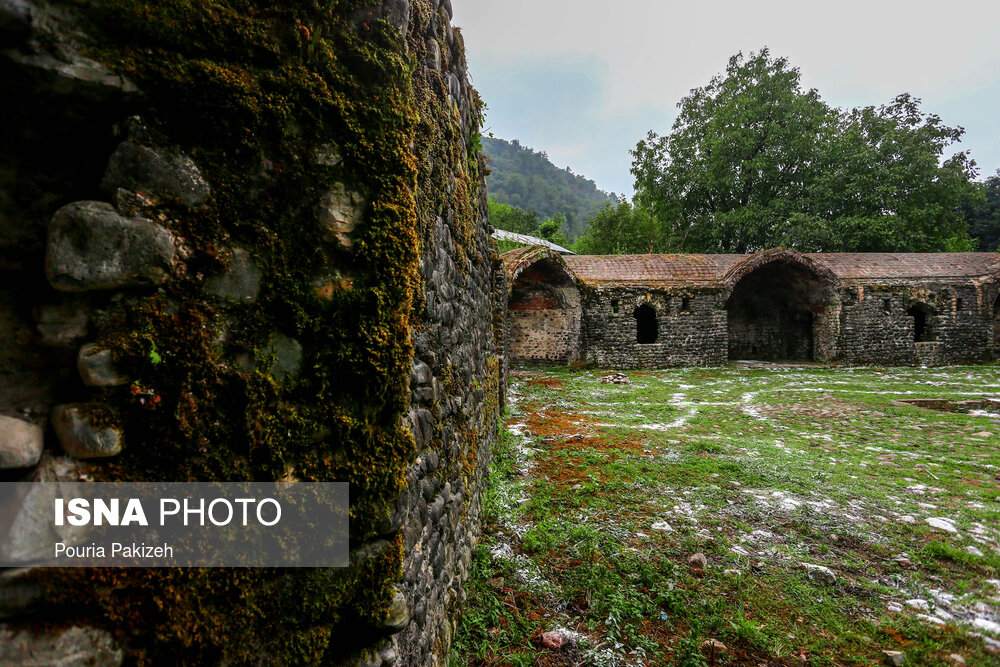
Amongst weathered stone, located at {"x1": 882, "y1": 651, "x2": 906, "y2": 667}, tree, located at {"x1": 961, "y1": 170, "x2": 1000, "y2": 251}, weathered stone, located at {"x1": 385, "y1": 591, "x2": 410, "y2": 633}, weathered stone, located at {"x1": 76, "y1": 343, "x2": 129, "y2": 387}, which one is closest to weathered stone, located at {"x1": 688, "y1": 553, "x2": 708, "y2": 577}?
weathered stone, located at {"x1": 882, "y1": 651, "x2": 906, "y2": 667}

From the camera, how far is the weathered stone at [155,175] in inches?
46.3

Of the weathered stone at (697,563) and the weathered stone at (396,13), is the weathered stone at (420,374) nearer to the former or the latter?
the weathered stone at (396,13)

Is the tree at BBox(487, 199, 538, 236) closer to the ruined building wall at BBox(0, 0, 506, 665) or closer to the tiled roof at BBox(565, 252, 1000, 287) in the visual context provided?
the tiled roof at BBox(565, 252, 1000, 287)

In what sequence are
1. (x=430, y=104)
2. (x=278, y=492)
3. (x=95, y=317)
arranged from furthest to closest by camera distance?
(x=430, y=104) < (x=278, y=492) < (x=95, y=317)

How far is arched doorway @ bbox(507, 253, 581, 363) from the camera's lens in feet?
48.3

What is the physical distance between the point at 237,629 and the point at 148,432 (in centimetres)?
63

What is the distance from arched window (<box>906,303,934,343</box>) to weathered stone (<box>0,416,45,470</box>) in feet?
71.5

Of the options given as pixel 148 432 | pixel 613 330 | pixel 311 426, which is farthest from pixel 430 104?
pixel 613 330

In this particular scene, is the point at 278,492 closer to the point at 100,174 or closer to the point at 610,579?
the point at 100,174

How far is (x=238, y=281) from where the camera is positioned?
1.34 metres

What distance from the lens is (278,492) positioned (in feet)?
4.47

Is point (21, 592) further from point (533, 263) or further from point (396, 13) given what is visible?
point (533, 263)

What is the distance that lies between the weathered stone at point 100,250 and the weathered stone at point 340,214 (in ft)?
1.55

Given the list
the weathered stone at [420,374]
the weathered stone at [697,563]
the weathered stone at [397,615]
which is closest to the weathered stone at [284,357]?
the weathered stone at [420,374]
